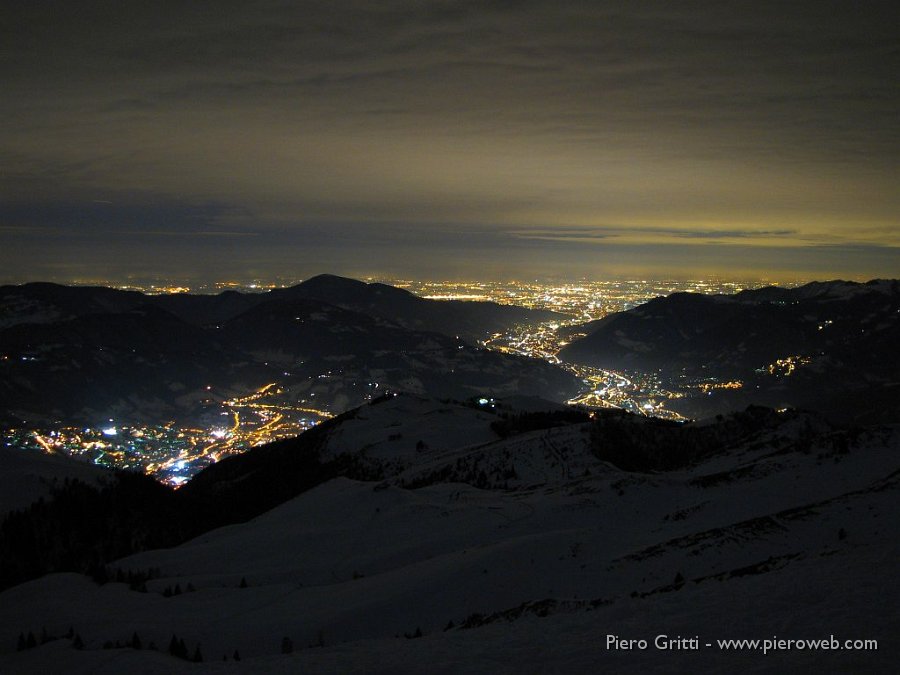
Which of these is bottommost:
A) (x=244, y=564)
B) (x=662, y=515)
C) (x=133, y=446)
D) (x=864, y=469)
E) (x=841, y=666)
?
(x=133, y=446)

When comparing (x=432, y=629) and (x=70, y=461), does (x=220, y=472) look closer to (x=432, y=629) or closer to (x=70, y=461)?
(x=70, y=461)

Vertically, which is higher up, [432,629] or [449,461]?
[432,629]

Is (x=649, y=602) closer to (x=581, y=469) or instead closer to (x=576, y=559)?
(x=576, y=559)

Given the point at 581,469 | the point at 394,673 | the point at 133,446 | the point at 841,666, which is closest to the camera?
the point at 841,666

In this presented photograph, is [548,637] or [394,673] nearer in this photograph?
[394,673]

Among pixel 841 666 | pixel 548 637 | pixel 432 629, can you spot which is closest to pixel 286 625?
pixel 432 629

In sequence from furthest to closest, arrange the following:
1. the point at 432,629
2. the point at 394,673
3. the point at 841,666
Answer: the point at 432,629 → the point at 394,673 → the point at 841,666

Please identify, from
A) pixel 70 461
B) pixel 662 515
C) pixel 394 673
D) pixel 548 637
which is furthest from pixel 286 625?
pixel 70 461
